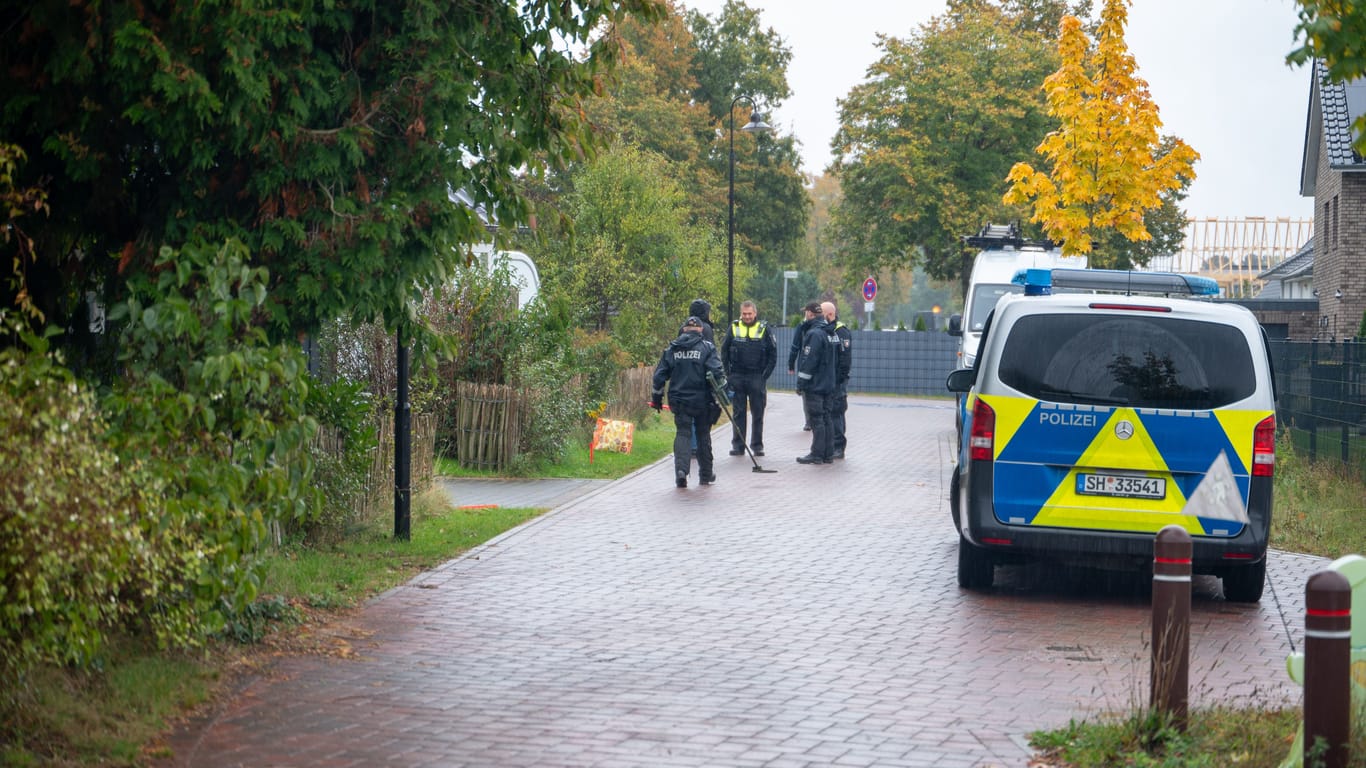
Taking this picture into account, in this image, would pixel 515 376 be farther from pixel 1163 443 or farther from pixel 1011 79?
pixel 1011 79

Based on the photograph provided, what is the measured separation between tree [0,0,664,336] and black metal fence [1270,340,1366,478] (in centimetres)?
905

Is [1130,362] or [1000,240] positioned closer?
[1130,362]

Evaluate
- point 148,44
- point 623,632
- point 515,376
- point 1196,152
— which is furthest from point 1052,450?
point 1196,152

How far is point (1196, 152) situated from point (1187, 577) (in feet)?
70.4

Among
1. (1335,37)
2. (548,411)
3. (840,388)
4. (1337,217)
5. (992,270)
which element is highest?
(1337,217)

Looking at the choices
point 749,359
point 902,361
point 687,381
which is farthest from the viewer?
point 902,361

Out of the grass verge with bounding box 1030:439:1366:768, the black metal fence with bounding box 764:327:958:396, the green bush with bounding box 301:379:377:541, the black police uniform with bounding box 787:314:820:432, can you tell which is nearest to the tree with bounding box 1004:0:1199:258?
the black police uniform with bounding box 787:314:820:432

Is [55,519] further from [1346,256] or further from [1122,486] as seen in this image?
[1346,256]

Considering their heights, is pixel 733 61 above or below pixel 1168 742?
above

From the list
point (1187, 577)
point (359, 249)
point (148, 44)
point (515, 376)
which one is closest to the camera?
point (1187, 577)

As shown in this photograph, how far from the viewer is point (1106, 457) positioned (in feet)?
30.3

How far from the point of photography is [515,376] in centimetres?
1717

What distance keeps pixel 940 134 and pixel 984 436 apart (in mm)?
39902

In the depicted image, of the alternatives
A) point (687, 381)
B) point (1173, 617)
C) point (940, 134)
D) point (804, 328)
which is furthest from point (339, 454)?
point (940, 134)
